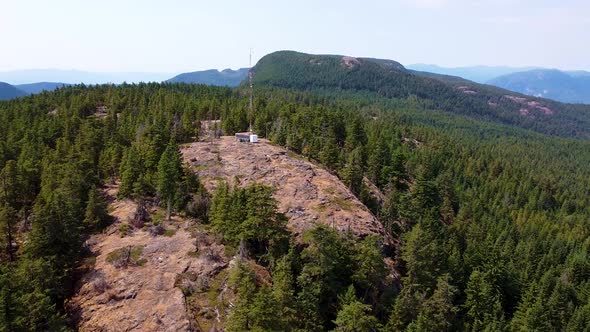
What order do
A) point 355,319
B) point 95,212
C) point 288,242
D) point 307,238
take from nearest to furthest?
1. point 355,319
2. point 288,242
3. point 307,238
4. point 95,212

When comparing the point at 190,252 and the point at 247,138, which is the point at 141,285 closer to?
the point at 190,252

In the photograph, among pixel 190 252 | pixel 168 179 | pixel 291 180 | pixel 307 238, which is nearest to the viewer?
pixel 190 252

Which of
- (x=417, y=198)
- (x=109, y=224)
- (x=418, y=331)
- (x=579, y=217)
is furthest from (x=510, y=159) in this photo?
(x=109, y=224)

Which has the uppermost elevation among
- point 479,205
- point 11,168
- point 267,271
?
point 11,168

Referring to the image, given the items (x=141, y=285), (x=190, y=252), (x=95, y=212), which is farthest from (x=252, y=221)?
(x=95, y=212)

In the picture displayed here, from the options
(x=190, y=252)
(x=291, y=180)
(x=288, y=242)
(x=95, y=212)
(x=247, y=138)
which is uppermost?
(x=247, y=138)

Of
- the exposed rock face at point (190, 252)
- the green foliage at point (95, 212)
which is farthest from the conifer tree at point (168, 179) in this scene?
the green foliage at point (95, 212)

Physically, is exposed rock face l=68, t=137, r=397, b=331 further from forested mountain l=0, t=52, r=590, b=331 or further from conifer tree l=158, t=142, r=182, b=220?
conifer tree l=158, t=142, r=182, b=220

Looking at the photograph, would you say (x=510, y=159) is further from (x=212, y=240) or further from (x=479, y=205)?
(x=212, y=240)
